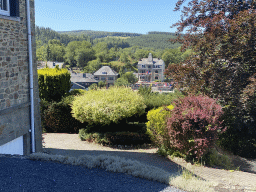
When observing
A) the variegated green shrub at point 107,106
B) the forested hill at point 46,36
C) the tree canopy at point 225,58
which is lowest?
the variegated green shrub at point 107,106

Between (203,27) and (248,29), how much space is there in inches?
73.8

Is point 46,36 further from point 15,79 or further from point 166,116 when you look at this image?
point 166,116

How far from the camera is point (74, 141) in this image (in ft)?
37.8

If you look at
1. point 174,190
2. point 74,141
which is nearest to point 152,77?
point 74,141

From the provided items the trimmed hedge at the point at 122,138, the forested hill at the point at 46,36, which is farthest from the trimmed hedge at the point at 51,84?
the forested hill at the point at 46,36

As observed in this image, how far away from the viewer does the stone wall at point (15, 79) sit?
6.95 metres

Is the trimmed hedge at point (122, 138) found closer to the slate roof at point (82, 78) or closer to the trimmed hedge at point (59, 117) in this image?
the trimmed hedge at point (59, 117)

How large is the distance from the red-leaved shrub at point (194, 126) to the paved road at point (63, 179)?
3014 millimetres

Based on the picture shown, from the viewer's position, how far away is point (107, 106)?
1070 cm

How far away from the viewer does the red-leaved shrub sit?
7.87 metres

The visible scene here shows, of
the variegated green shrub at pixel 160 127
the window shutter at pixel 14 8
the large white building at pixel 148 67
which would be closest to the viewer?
the window shutter at pixel 14 8

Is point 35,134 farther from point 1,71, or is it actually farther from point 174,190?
point 174,190

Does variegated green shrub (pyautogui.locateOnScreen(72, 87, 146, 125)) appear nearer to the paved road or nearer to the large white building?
the paved road

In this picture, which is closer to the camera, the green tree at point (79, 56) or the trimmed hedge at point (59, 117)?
the trimmed hedge at point (59, 117)
